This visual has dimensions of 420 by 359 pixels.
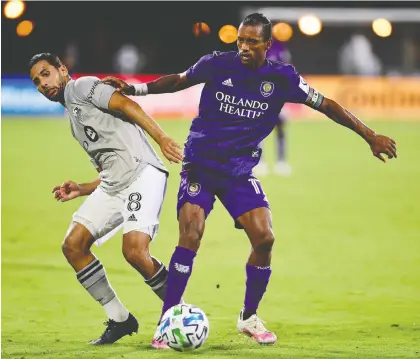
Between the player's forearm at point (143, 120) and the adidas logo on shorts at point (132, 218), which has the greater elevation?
the player's forearm at point (143, 120)

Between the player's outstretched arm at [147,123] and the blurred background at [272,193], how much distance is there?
129cm

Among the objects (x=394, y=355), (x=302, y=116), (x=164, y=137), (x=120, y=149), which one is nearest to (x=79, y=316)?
(x=120, y=149)

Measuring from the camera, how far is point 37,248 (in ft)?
34.1

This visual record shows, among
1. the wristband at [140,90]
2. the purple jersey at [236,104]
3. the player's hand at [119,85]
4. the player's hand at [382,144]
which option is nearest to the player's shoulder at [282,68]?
the purple jersey at [236,104]

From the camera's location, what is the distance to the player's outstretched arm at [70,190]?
6.62 metres

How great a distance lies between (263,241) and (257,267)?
0.25 meters

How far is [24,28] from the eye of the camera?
29875 millimetres

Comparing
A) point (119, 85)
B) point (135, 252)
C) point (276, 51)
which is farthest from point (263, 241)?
point (276, 51)

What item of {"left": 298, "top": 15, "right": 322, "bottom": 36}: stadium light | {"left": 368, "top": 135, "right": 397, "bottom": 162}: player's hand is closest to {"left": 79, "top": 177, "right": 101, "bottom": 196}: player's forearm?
{"left": 368, "top": 135, "right": 397, "bottom": 162}: player's hand

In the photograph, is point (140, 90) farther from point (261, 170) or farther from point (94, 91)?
point (261, 170)

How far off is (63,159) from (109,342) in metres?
12.6

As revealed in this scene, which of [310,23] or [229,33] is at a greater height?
[310,23]

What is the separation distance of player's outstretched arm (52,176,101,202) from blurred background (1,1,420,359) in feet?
3.17

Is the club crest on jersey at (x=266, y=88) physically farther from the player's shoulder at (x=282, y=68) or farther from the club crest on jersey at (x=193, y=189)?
the club crest on jersey at (x=193, y=189)
